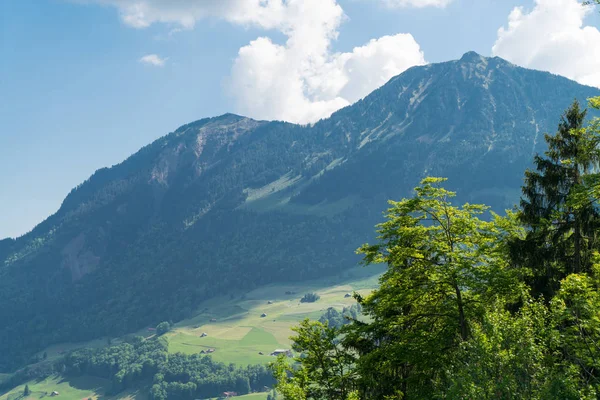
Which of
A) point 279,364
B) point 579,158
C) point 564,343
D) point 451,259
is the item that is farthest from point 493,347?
point 279,364

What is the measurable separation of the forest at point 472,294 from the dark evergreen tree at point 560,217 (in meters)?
0.07

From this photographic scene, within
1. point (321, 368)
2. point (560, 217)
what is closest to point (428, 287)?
point (560, 217)

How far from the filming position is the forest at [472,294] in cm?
1967

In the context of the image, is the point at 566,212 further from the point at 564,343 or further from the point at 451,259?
the point at 564,343

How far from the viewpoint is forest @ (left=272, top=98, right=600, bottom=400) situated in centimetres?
1967

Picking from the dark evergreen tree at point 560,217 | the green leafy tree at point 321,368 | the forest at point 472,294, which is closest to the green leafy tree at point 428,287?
the forest at point 472,294

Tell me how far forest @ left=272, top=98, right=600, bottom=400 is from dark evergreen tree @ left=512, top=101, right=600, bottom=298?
0.23 ft

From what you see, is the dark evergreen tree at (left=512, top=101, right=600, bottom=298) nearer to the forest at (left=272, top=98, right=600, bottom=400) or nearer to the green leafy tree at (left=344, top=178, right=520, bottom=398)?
the forest at (left=272, top=98, right=600, bottom=400)

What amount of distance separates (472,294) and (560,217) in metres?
7.31

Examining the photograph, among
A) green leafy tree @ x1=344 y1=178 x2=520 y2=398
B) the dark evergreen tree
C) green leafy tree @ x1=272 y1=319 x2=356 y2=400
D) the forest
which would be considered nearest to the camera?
the forest

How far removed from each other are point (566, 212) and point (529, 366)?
1227 cm

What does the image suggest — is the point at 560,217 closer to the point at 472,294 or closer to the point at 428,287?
the point at 472,294

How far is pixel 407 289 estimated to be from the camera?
26562mm

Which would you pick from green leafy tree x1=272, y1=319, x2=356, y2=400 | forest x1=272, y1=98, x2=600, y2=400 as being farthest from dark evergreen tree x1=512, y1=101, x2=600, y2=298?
green leafy tree x1=272, y1=319, x2=356, y2=400
